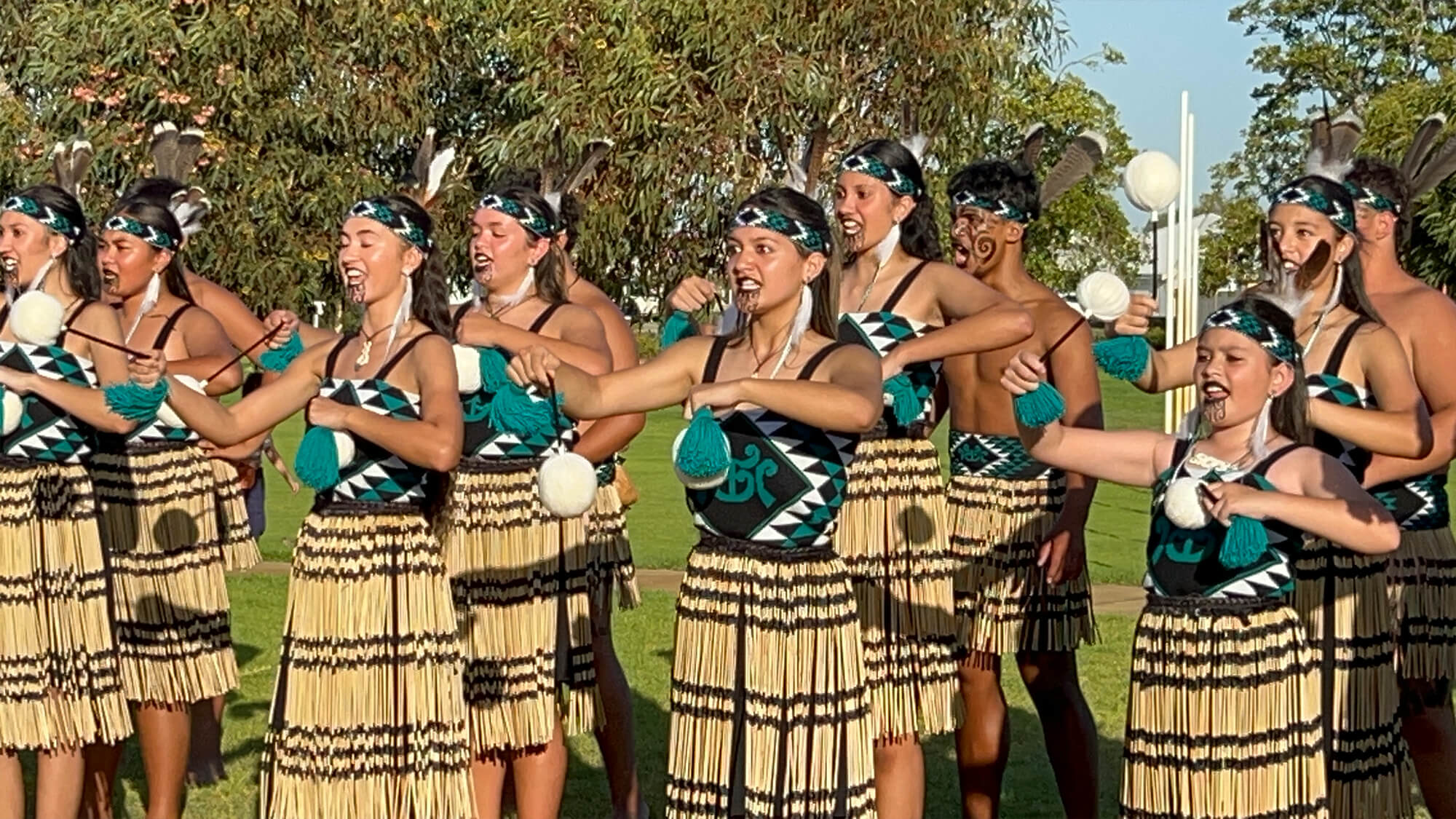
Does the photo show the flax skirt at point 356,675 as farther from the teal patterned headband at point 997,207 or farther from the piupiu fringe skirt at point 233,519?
the piupiu fringe skirt at point 233,519

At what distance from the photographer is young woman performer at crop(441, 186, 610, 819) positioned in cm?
573

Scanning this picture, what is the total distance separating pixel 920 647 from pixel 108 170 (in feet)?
68.7

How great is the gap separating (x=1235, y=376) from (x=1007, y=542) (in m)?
1.54

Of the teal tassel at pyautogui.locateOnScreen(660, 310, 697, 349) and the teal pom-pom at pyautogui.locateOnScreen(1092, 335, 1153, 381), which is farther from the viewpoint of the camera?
the teal tassel at pyautogui.locateOnScreen(660, 310, 697, 349)

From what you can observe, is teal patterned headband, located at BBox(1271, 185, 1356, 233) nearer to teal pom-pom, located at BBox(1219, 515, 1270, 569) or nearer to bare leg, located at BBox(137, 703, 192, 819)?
teal pom-pom, located at BBox(1219, 515, 1270, 569)

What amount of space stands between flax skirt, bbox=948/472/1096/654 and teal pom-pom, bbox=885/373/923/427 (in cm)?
52

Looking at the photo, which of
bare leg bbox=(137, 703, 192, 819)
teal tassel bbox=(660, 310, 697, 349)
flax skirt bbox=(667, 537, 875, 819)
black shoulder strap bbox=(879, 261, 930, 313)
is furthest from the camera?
teal tassel bbox=(660, 310, 697, 349)

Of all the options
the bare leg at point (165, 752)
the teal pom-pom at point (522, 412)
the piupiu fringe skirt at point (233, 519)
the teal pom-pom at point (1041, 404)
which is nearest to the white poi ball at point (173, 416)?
the piupiu fringe skirt at point (233, 519)

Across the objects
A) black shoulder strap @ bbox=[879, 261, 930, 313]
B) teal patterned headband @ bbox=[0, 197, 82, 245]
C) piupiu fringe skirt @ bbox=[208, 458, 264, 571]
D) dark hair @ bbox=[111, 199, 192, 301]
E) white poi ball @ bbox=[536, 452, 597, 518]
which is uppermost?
dark hair @ bbox=[111, 199, 192, 301]

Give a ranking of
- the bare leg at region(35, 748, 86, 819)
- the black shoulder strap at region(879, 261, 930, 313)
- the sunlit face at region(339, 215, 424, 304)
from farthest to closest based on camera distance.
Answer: the black shoulder strap at region(879, 261, 930, 313)
the bare leg at region(35, 748, 86, 819)
the sunlit face at region(339, 215, 424, 304)

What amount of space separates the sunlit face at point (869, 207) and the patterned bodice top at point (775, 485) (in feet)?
3.95

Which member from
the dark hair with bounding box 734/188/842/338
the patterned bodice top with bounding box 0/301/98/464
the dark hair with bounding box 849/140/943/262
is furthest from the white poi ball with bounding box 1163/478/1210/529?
the patterned bodice top with bounding box 0/301/98/464

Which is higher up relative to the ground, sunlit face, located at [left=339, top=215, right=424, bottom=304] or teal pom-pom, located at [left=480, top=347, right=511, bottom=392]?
sunlit face, located at [left=339, top=215, right=424, bottom=304]

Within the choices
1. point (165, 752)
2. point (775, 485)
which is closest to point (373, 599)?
point (775, 485)
